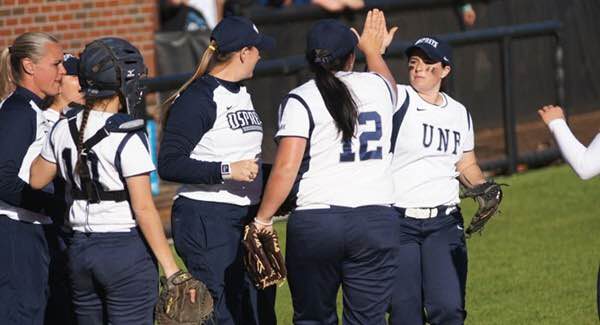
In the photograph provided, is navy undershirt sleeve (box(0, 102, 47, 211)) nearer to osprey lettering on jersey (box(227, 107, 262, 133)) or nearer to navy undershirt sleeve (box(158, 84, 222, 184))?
navy undershirt sleeve (box(158, 84, 222, 184))

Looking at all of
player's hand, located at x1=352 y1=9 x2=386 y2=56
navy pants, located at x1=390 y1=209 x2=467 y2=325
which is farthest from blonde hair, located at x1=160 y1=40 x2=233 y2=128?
navy pants, located at x1=390 y1=209 x2=467 y2=325

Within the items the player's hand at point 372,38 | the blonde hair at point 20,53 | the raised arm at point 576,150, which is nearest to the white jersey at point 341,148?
the player's hand at point 372,38

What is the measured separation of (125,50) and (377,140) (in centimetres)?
123

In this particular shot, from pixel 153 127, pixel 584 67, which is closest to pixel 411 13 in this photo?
pixel 584 67

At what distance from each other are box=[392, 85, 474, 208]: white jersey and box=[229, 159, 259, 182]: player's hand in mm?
985

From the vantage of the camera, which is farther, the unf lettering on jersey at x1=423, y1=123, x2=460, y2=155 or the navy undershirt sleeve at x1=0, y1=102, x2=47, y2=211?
the unf lettering on jersey at x1=423, y1=123, x2=460, y2=155

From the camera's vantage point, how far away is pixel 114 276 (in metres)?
5.56

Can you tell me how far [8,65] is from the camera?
260 inches

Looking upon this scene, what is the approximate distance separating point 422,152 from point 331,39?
108cm

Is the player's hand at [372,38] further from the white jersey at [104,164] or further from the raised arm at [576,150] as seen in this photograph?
the white jersey at [104,164]

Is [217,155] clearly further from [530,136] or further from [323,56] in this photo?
[530,136]

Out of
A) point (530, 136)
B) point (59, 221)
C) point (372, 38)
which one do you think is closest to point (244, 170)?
point (372, 38)

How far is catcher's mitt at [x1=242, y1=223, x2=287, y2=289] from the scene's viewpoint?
19.9 feet

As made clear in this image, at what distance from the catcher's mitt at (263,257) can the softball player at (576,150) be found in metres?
1.43
